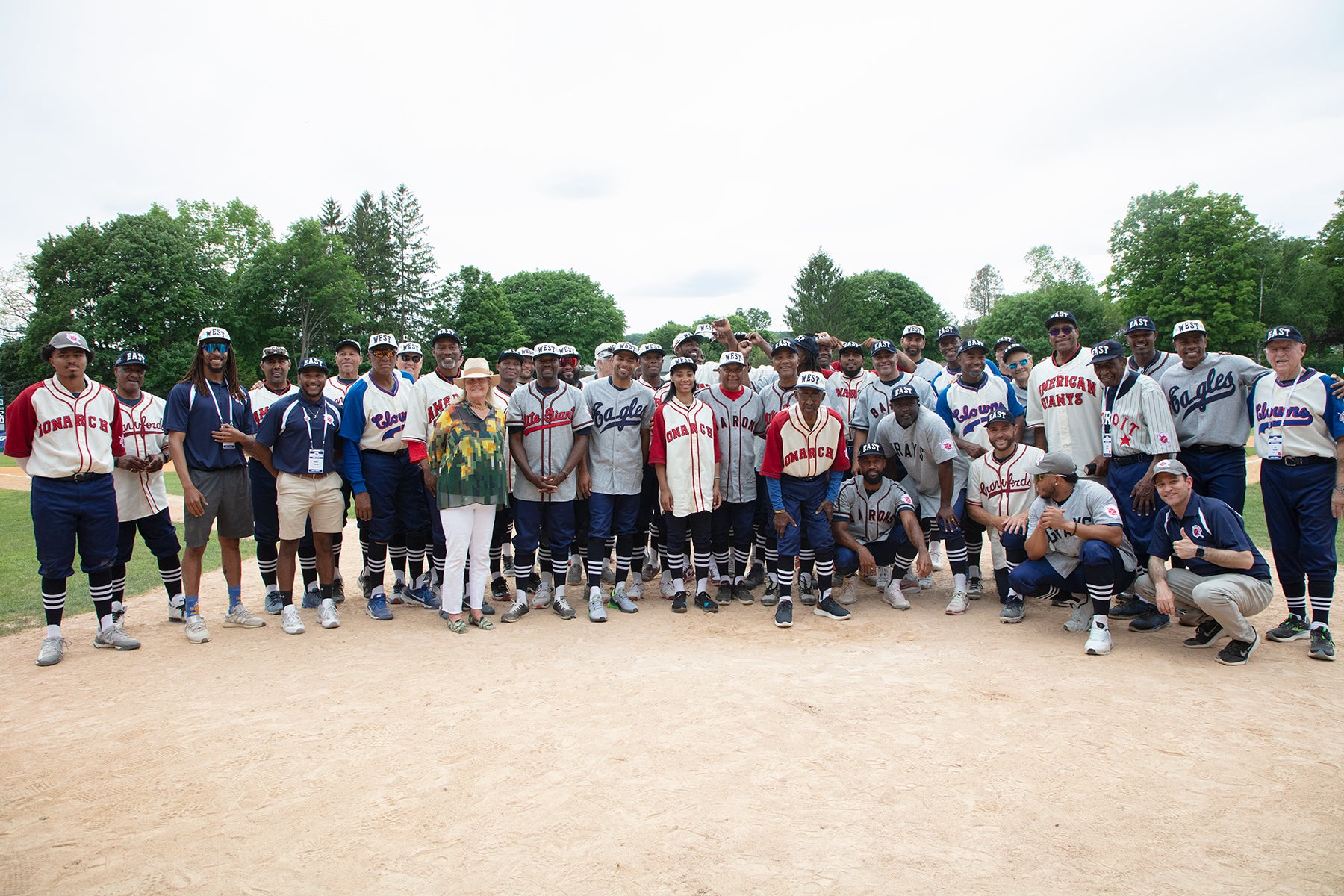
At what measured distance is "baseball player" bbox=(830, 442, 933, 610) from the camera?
721cm

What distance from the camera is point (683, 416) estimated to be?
270 inches

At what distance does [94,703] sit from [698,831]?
13.6ft

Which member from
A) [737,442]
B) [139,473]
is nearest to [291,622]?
[139,473]

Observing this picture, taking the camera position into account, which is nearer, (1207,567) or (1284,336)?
(1207,567)

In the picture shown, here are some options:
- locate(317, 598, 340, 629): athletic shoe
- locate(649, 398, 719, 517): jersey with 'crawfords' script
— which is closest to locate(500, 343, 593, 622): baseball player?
locate(649, 398, 719, 517): jersey with 'crawfords' script

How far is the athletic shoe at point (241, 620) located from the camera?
6492 mm

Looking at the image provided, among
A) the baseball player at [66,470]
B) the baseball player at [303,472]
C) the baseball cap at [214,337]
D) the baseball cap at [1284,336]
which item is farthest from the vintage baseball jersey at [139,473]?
the baseball cap at [1284,336]

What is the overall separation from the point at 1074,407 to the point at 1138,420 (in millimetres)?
687

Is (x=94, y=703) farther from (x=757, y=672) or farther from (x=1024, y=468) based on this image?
(x=1024, y=468)

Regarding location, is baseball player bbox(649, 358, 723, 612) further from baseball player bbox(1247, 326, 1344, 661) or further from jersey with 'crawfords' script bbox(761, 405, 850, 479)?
baseball player bbox(1247, 326, 1344, 661)

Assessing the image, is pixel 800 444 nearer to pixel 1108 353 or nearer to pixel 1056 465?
pixel 1056 465

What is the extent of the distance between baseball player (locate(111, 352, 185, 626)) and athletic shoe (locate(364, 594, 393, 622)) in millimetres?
1647

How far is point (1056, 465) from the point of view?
5.97 meters

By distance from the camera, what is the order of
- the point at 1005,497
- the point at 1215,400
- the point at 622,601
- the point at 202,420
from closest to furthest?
the point at 1215,400
the point at 202,420
the point at 1005,497
the point at 622,601
